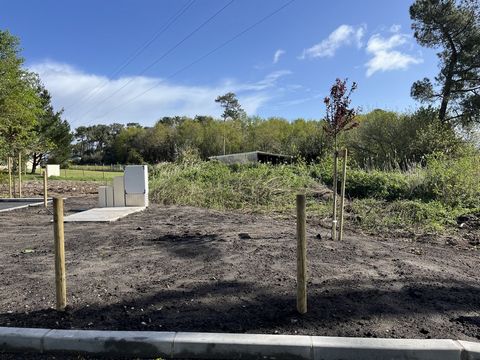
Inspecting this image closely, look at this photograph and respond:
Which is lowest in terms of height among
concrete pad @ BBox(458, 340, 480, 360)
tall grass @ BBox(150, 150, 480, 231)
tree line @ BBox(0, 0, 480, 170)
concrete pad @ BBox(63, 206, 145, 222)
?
concrete pad @ BBox(458, 340, 480, 360)

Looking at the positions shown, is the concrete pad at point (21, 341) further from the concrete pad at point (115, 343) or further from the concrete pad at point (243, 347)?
the concrete pad at point (243, 347)

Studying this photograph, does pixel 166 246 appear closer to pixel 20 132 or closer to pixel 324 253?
pixel 324 253

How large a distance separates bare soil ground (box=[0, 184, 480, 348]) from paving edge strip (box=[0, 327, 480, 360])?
0.69 ft

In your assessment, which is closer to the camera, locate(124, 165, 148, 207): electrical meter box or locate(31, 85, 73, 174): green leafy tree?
locate(124, 165, 148, 207): electrical meter box

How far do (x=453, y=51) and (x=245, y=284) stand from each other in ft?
85.5

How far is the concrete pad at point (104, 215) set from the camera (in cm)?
923

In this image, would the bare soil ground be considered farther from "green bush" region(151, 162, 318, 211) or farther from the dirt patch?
"green bush" region(151, 162, 318, 211)

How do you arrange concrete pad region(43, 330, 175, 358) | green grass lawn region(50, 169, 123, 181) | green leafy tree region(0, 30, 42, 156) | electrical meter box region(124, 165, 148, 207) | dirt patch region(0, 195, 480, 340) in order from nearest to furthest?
concrete pad region(43, 330, 175, 358), dirt patch region(0, 195, 480, 340), electrical meter box region(124, 165, 148, 207), green leafy tree region(0, 30, 42, 156), green grass lawn region(50, 169, 123, 181)

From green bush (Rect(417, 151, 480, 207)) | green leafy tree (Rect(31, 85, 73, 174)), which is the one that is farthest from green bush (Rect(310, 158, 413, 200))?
green leafy tree (Rect(31, 85, 73, 174))

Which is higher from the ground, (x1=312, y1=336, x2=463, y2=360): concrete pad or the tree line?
the tree line

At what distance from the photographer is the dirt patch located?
3402 mm

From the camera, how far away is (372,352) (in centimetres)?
291

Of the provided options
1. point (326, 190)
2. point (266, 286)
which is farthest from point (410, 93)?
point (266, 286)

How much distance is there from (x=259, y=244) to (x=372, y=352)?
328 cm
